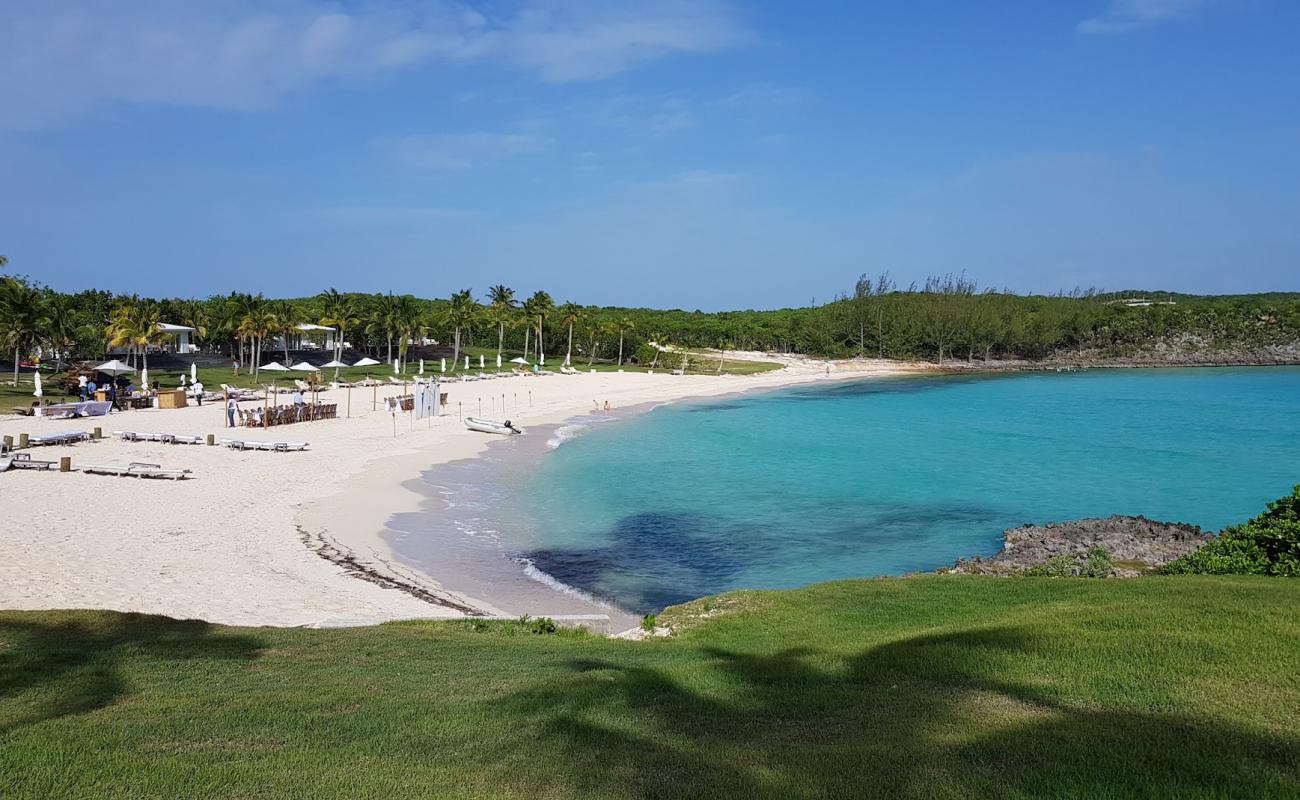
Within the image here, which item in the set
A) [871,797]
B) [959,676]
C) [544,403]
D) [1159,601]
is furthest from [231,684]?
[544,403]

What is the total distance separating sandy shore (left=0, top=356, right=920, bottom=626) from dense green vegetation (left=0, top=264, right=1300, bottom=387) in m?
25.7

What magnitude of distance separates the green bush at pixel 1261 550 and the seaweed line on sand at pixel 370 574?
11.6 metres

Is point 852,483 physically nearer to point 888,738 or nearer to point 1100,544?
point 1100,544

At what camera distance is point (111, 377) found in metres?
46.9

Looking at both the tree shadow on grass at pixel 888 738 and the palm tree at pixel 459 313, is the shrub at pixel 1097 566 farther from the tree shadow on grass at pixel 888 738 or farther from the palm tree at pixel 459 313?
the palm tree at pixel 459 313

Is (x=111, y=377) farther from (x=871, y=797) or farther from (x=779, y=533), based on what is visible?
(x=871, y=797)

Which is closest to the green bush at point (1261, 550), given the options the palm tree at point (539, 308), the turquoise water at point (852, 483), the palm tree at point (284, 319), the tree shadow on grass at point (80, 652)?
the turquoise water at point (852, 483)

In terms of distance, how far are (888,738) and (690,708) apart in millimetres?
1862

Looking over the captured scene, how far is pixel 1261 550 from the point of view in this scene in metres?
13.2

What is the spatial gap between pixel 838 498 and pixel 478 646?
2117 centimetres

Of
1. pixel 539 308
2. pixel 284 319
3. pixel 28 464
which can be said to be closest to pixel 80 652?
pixel 28 464

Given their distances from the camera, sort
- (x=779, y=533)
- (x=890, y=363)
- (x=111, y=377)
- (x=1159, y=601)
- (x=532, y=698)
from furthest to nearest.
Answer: (x=890, y=363) → (x=111, y=377) → (x=779, y=533) → (x=1159, y=601) → (x=532, y=698)

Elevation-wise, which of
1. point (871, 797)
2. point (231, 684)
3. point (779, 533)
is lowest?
point (779, 533)

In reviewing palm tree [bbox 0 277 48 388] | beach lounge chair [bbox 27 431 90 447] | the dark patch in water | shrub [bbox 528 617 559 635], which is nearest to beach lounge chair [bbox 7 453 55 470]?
beach lounge chair [bbox 27 431 90 447]
